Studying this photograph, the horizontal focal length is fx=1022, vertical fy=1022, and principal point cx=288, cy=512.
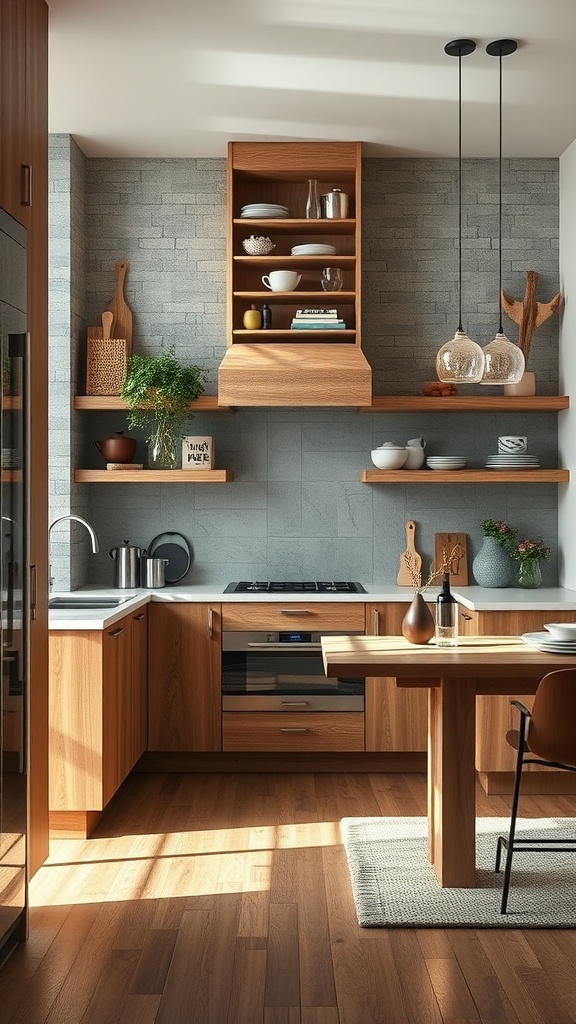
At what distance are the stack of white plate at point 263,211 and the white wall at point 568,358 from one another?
1.45 metres

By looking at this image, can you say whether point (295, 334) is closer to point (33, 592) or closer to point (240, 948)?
point (33, 592)

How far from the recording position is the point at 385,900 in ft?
11.1

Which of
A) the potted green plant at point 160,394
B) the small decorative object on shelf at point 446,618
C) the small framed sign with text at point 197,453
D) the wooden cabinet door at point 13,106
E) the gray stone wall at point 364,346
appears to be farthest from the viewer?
the gray stone wall at point 364,346

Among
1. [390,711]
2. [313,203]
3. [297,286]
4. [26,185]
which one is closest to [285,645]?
[390,711]

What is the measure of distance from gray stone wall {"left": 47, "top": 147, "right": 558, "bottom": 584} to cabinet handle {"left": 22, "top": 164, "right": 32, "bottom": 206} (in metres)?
1.97

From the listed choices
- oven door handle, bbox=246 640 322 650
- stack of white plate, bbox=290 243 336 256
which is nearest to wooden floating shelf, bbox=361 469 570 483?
oven door handle, bbox=246 640 322 650

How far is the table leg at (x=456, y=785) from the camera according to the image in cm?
352

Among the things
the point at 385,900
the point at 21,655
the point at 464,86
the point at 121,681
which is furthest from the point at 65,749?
the point at 464,86

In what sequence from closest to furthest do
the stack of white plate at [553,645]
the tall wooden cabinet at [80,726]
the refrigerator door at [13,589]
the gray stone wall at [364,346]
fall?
the refrigerator door at [13,589]
the stack of white plate at [553,645]
the tall wooden cabinet at [80,726]
the gray stone wall at [364,346]

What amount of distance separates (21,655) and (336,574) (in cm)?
272

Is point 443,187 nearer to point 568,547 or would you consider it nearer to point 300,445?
point 300,445

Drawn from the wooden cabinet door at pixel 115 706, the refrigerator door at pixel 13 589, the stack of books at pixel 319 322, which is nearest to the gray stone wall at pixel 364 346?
the stack of books at pixel 319 322

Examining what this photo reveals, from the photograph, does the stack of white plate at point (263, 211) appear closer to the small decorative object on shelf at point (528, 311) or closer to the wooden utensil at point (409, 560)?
the small decorative object on shelf at point (528, 311)

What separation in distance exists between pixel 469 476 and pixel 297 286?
1348 mm
